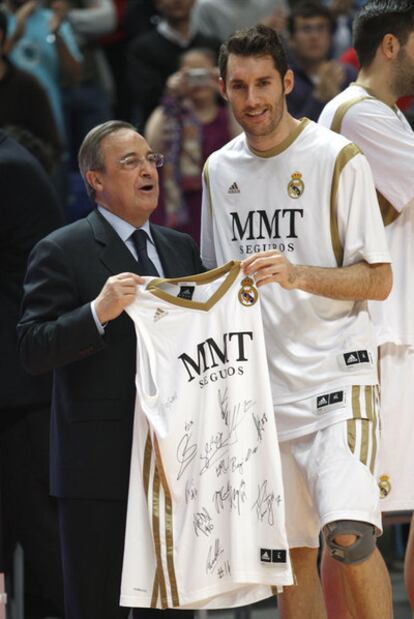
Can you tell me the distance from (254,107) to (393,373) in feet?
3.77

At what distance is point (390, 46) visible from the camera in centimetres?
494

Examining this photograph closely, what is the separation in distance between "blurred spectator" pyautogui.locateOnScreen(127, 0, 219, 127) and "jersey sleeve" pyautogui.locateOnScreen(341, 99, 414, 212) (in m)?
4.53

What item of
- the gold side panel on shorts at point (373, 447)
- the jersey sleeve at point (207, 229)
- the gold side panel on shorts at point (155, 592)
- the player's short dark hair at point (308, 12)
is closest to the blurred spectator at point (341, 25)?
the player's short dark hair at point (308, 12)

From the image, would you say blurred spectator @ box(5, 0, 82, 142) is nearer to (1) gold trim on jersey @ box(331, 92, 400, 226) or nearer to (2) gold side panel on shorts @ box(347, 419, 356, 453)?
(1) gold trim on jersey @ box(331, 92, 400, 226)

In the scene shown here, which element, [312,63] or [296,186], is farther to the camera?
[312,63]

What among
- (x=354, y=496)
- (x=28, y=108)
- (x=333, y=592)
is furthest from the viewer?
(x=28, y=108)

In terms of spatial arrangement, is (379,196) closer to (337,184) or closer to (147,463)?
(337,184)

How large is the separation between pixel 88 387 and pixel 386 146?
4.68 feet

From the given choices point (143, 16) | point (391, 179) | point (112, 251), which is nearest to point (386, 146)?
point (391, 179)

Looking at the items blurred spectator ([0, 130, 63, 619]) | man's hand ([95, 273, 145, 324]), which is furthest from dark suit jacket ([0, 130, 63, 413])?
man's hand ([95, 273, 145, 324])

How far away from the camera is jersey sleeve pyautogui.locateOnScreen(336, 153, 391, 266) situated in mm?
4469

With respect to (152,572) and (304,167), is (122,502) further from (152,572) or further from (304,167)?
(304,167)

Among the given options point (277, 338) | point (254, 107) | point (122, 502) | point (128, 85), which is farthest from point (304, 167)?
point (128, 85)

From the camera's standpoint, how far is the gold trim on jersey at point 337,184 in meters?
4.49
